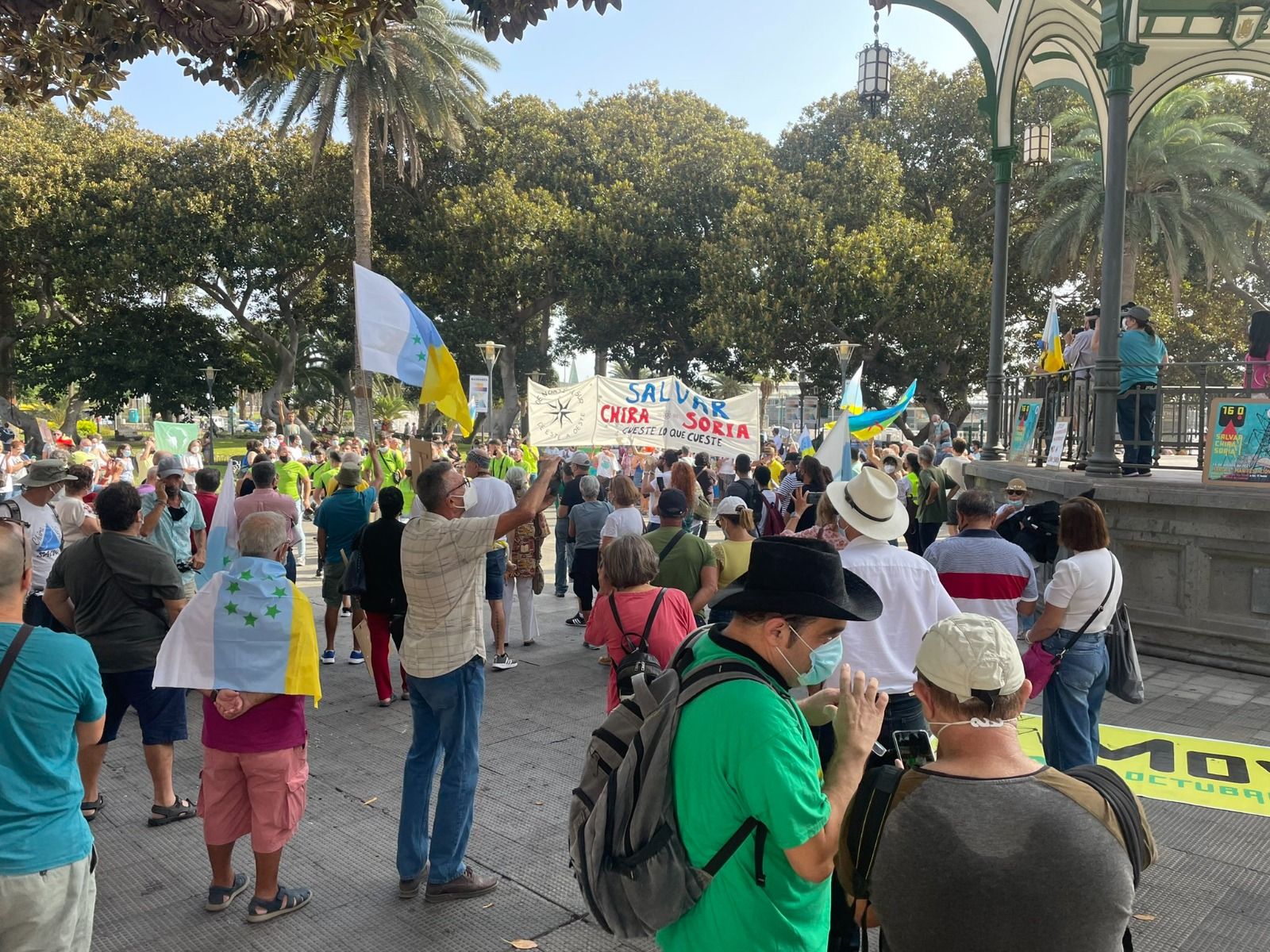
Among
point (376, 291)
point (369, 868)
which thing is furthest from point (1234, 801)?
point (376, 291)

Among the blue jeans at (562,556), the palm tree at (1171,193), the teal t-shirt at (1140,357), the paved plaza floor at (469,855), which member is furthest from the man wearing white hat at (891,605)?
the palm tree at (1171,193)

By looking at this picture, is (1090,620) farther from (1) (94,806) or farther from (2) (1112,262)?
(2) (1112,262)

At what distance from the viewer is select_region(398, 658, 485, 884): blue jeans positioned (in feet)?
13.1

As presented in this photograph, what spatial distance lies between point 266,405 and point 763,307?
73.9 ft

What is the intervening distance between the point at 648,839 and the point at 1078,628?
322 cm

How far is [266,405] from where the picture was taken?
132 ft

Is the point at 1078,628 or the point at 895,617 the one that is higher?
the point at 895,617

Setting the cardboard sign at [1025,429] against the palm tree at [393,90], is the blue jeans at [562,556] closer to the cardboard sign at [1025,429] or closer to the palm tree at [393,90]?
the cardboard sign at [1025,429]

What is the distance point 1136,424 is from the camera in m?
9.07

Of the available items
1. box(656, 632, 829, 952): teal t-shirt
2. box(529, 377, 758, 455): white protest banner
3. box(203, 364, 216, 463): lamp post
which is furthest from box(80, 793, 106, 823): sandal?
box(203, 364, 216, 463): lamp post

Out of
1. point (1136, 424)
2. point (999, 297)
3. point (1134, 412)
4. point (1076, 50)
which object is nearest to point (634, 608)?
point (1136, 424)

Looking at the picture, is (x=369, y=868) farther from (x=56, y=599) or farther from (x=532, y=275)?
(x=532, y=275)

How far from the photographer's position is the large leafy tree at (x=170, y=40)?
479 centimetres

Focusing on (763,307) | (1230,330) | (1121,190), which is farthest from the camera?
(1230,330)
